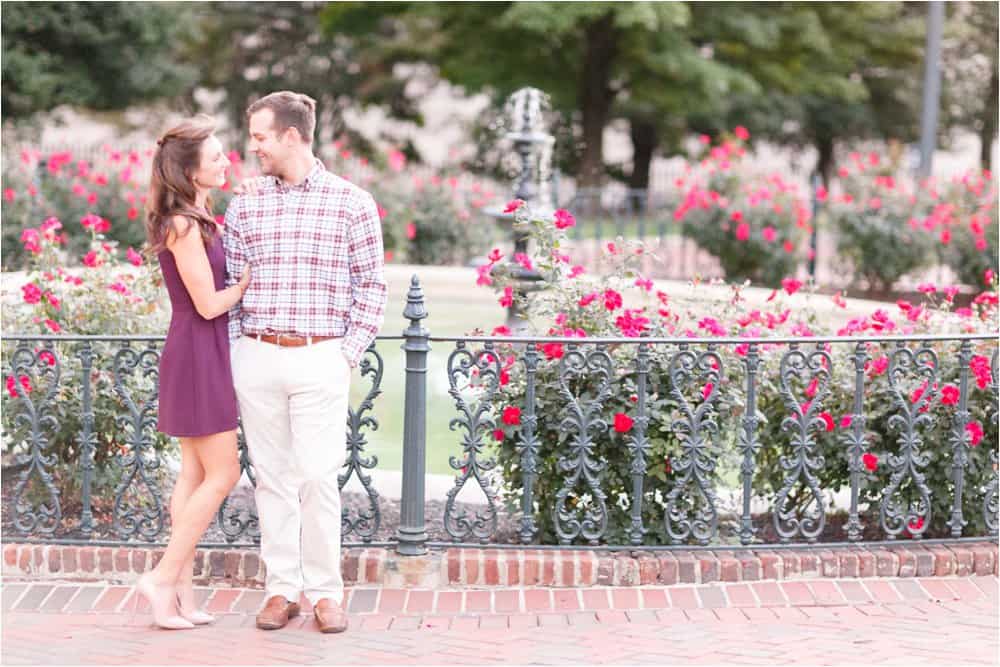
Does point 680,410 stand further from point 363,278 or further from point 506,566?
point 363,278

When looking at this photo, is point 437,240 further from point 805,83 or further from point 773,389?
point 805,83

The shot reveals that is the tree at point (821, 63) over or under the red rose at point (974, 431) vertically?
over

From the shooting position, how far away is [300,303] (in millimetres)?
4684

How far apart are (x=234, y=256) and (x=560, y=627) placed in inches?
70.9

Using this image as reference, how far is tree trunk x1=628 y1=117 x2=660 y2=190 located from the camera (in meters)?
33.8

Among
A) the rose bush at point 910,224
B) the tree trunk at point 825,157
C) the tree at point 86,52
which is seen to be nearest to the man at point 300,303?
the rose bush at point 910,224

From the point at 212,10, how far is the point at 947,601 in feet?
103

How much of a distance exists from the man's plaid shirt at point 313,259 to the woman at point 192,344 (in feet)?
0.34

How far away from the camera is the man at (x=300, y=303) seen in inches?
185

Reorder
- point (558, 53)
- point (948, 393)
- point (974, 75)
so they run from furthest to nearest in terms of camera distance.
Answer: point (974, 75) → point (558, 53) → point (948, 393)

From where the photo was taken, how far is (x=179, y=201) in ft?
15.3

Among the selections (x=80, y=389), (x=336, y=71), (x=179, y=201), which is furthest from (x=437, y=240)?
(x=336, y=71)

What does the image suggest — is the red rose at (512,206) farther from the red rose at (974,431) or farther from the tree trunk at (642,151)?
the tree trunk at (642,151)

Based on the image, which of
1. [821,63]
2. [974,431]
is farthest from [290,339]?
[821,63]
